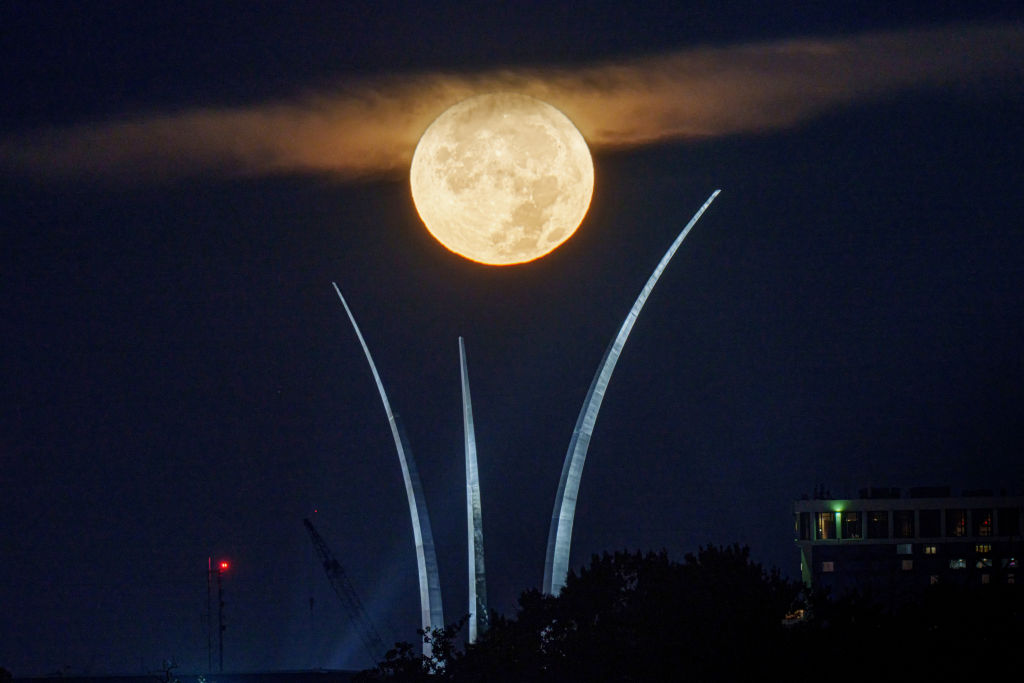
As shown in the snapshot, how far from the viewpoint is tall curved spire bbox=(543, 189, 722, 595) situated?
344ft

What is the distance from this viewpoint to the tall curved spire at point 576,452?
105m

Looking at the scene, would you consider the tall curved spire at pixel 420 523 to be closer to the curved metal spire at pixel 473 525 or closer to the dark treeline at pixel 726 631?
the curved metal spire at pixel 473 525

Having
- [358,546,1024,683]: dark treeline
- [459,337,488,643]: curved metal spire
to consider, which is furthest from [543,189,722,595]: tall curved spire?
[358,546,1024,683]: dark treeline

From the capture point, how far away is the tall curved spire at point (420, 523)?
114688 mm

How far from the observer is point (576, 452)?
106m

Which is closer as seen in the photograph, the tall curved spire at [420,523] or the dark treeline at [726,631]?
the dark treeline at [726,631]

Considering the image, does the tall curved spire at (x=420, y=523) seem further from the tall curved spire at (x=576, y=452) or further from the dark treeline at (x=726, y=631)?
the dark treeline at (x=726, y=631)

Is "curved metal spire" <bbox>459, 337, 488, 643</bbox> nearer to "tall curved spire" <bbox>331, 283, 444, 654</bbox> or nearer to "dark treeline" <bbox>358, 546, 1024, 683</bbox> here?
"tall curved spire" <bbox>331, 283, 444, 654</bbox>

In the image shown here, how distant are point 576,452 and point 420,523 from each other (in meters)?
13.9

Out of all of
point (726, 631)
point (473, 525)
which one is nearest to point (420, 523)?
point (473, 525)

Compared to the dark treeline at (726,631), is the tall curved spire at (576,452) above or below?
above

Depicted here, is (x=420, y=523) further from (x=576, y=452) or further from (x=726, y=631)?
Result: (x=726, y=631)

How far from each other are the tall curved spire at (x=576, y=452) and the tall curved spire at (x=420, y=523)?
10.9 m

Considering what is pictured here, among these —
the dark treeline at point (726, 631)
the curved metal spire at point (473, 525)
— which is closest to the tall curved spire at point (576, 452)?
the curved metal spire at point (473, 525)
